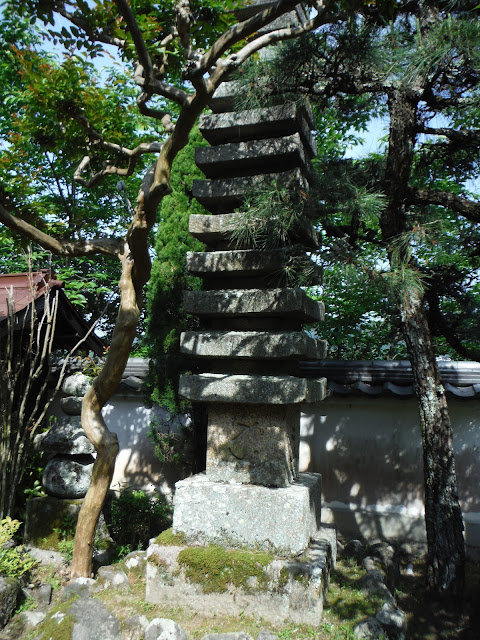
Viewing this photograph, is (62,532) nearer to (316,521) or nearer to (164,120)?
(316,521)

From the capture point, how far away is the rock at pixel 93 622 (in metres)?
3.22

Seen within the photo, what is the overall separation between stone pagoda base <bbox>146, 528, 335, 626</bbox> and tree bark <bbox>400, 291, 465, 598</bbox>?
1.16 metres

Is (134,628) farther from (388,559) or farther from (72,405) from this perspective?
(388,559)

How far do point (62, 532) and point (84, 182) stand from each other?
3.52m

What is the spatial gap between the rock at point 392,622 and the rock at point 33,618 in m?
2.56

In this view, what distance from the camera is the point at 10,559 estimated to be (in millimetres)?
4320

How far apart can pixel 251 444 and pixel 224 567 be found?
88cm

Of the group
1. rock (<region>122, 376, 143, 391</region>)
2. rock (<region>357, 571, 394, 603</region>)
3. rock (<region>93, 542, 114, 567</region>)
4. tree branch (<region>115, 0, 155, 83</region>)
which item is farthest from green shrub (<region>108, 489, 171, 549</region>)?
tree branch (<region>115, 0, 155, 83</region>)

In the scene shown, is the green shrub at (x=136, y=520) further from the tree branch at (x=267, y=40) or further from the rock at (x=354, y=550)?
the tree branch at (x=267, y=40)

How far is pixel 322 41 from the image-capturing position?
4.31m

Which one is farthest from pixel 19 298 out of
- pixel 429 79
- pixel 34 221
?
pixel 429 79

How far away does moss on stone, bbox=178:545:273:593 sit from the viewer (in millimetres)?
3521

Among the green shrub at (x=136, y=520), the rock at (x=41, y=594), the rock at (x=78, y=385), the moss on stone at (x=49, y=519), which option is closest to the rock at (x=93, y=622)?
the rock at (x=41, y=594)

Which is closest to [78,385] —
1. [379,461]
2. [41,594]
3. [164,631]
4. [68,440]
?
[68,440]
